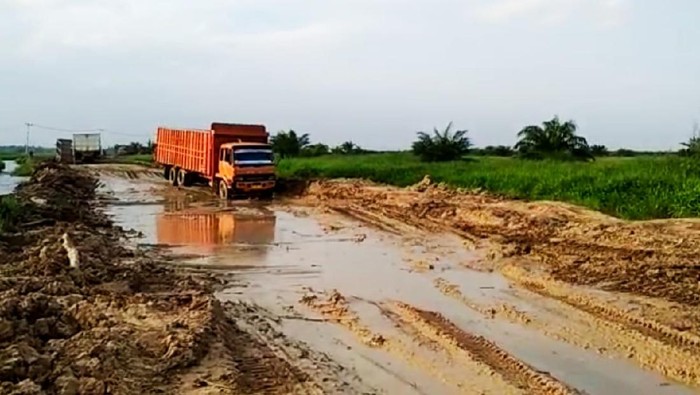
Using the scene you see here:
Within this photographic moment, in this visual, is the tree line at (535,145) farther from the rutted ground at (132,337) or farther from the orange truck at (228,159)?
Result: the rutted ground at (132,337)

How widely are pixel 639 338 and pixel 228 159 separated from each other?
22.5 metres

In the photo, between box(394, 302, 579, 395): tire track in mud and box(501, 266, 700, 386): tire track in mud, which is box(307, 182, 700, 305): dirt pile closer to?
box(501, 266, 700, 386): tire track in mud

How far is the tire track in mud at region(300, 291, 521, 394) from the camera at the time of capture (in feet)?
23.7

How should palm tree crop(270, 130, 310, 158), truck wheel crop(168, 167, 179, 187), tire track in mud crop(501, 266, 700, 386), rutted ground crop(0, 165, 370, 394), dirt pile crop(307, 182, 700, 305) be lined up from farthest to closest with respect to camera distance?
palm tree crop(270, 130, 310, 158) → truck wheel crop(168, 167, 179, 187) → dirt pile crop(307, 182, 700, 305) → tire track in mud crop(501, 266, 700, 386) → rutted ground crop(0, 165, 370, 394)

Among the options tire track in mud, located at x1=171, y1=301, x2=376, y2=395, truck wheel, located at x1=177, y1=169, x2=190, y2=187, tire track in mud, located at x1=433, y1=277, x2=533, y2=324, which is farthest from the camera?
truck wheel, located at x1=177, y1=169, x2=190, y2=187

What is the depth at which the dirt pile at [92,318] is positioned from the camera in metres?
6.62

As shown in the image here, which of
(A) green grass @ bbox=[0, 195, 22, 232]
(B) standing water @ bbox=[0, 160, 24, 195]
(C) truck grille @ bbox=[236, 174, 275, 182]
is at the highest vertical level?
(C) truck grille @ bbox=[236, 174, 275, 182]

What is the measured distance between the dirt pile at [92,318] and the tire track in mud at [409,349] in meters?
1.66

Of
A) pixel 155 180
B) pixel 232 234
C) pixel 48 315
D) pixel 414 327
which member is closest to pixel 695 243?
pixel 414 327

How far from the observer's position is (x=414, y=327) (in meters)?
9.62

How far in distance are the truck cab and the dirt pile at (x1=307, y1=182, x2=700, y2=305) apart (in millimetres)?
3677

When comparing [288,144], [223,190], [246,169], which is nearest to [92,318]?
[246,169]

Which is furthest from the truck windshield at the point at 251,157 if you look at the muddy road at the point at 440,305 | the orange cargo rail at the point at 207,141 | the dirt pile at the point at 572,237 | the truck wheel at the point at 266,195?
the muddy road at the point at 440,305

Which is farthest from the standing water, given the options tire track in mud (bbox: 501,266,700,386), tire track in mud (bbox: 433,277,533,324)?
tire track in mud (bbox: 501,266,700,386)
